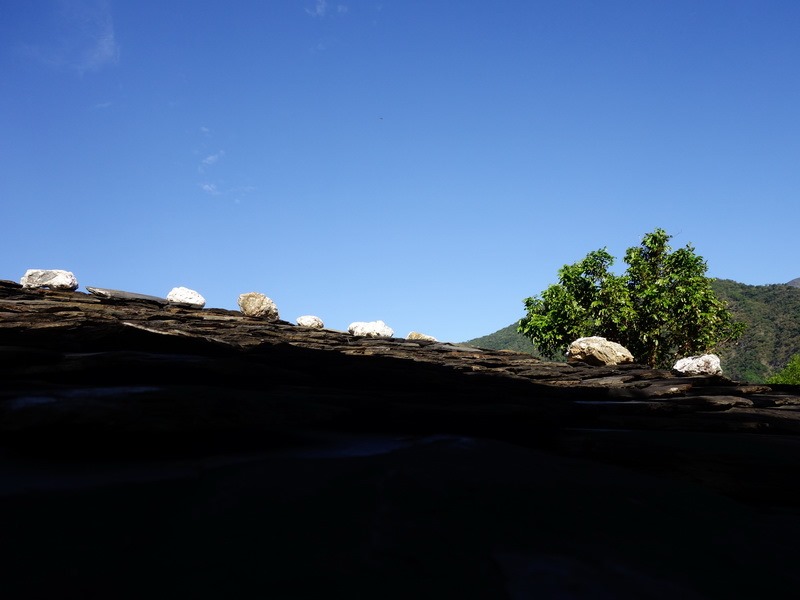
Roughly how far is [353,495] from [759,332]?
3475 inches

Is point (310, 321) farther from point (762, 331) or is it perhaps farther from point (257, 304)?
point (762, 331)

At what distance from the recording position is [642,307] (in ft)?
89.6

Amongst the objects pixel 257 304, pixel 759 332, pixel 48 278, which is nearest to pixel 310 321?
pixel 257 304

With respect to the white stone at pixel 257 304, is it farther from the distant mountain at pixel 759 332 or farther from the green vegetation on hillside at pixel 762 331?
the green vegetation on hillside at pixel 762 331

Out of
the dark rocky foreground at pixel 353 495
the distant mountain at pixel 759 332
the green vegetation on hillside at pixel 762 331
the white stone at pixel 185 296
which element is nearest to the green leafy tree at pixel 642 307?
the white stone at pixel 185 296

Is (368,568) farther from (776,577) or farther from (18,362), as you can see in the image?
(18,362)

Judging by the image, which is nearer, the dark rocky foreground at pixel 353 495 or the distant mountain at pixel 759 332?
the dark rocky foreground at pixel 353 495

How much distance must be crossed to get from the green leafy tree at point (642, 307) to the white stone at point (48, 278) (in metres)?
23.2

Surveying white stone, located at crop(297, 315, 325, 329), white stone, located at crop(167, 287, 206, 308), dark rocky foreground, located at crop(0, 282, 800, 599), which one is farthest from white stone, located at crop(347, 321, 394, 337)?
dark rocky foreground, located at crop(0, 282, 800, 599)

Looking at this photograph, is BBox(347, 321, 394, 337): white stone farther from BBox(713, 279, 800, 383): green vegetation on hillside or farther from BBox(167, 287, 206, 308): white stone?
BBox(713, 279, 800, 383): green vegetation on hillside

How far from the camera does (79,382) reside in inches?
76.0

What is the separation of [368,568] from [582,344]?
13.3 m

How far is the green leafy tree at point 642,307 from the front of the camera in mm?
26781

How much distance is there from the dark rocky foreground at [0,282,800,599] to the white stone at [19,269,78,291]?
17.6 ft
